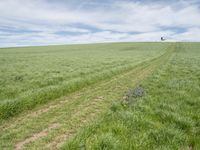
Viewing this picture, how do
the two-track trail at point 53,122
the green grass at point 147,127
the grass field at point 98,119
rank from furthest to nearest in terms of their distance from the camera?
1. the two-track trail at point 53,122
2. the grass field at point 98,119
3. the green grass at point 147,127

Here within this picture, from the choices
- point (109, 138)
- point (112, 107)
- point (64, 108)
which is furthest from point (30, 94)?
point (109, 138)

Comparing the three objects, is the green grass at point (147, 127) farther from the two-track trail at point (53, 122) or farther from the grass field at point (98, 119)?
the two-track trail at point (53, 122)

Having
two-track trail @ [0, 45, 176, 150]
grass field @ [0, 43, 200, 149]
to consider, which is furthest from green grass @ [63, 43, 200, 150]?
two-track trail @ [0, 45, 176, 150]

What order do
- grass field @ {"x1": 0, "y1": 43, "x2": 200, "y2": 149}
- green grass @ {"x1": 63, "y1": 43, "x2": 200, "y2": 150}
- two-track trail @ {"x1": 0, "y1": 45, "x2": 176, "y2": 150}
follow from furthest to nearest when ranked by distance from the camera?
two-track trail @ {"x1": 0, "y1": 45, "x2": 176, "y2": 150}, grass field @ {"x1": 0, "y1": 43, "x2": 200, "y2": 149}, green grass @ {"x1": 63, "y1": 43, "x2": 200, "y2": 150}

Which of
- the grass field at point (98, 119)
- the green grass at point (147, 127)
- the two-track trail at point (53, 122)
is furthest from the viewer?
the two-track trail at point (53, 122)

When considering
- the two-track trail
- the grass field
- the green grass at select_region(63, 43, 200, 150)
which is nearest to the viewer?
the green grass at select_region(63, 43, 200, 150)

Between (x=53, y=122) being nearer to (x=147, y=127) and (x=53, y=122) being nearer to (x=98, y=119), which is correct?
(x=98, y=119)

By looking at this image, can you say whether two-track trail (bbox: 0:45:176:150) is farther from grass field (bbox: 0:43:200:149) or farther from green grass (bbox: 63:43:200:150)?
green grass (bbox: 63:43:200:150)

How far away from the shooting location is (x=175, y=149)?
5047 mm

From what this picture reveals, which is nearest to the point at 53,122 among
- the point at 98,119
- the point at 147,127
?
the point at 98,119

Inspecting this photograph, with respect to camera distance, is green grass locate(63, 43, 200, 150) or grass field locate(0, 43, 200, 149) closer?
green grass locate(63, 43, 200, 150)

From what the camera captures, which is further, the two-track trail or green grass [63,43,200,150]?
the two-track trail

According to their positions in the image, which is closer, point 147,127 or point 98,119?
point 147,127

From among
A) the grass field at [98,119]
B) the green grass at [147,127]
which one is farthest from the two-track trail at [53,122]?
the green grass at [147,127]
